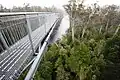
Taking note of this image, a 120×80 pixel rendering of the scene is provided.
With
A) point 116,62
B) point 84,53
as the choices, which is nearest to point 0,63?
point 84,53

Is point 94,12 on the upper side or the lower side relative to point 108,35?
upper

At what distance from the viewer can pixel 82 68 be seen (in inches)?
559

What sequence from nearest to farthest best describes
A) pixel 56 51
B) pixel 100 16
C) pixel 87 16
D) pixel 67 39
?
pixel 56 51, pixel 67 39, pixel 87 16, pixel 100 16

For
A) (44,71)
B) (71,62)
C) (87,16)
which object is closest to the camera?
(44,71)

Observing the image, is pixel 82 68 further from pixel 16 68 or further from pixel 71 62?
pixel 16 68

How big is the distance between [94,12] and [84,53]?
12.2 metres

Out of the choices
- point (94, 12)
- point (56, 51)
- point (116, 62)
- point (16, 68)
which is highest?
point (16, 68)

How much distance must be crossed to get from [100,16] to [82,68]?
16.1 meters

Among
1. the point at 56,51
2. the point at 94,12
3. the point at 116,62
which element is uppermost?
the point at 94,12

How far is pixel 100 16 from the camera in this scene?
94.9ft

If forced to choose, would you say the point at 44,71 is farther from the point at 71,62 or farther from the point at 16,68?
the point at 16,68

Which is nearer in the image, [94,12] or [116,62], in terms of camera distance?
[116,62]

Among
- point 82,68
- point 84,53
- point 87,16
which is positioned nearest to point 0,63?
point 82,68

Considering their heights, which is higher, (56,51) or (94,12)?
(94,12)
